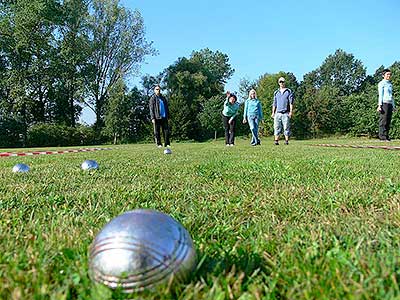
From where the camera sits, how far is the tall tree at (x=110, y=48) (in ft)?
137

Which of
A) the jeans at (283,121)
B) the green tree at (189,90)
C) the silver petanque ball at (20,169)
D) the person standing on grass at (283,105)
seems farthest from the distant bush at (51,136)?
the silver petanque ball at (20,169)

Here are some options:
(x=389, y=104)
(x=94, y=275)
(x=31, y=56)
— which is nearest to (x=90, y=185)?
(x=94, y=275)

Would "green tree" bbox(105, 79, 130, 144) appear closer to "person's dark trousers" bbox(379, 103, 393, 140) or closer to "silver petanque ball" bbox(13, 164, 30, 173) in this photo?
"person's dark trousers" bbox(379, 103, 393, 140)

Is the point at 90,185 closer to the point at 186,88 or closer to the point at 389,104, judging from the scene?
the point at 389,104

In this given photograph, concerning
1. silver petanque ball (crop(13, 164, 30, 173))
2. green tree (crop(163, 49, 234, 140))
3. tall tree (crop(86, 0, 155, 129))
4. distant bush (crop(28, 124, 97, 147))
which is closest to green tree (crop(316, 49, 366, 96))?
green tree (crop(163, 49, 234, 140))

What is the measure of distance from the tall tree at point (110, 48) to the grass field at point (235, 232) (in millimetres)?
39466

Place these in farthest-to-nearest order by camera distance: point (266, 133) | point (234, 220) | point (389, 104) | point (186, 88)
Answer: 1. point (186, 88)
2. point (266, 133)
3. point (389, 104)
4. point (234, 220)

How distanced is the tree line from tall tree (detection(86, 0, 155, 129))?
11 centimetres

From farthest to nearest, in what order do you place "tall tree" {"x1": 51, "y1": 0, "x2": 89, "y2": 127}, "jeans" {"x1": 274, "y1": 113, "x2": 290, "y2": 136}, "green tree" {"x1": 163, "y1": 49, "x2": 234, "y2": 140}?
1. "green tree" {"x1": 163, "y1": 49, "x2": 234, "y2": 140}
2. "tall tree" {"x1": 51, "y1": 0, "x2": 89, "y2": 127}
3. "jeans" {"x1": 274, "y1": 113, "x2": 290, "y2": 136}

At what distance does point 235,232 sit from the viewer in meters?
1.98

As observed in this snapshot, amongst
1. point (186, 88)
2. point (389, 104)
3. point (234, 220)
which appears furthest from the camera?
point (186, 88)

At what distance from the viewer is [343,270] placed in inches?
51.7

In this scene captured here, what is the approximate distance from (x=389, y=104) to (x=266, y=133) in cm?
3030

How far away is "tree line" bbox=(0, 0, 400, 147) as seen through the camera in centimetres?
3709
